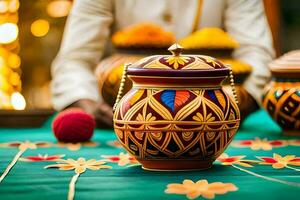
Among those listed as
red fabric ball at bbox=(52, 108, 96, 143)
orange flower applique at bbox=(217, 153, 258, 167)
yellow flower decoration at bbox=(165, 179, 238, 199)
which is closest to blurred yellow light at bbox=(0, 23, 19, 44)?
red fabric ball at bbox=(52, 108, 96, 143)

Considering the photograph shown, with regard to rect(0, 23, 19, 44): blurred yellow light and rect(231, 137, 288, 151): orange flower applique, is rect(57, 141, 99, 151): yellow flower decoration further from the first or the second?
rect(0, 23, 19, 44): blurred yellow light

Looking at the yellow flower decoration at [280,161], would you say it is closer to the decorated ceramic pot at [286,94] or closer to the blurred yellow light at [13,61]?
the decorated ceramic pot at [286,94]

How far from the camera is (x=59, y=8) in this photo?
4.11 m

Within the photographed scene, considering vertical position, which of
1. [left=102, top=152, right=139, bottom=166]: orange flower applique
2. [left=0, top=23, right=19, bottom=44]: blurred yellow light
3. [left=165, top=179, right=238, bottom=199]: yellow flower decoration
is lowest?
[left=102, top=152, right=139, bottom=166]: orange flower applique

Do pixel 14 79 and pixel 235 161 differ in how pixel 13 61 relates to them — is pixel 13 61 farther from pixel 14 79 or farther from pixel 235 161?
pixel 235 161

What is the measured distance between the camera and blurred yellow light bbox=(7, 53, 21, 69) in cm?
396

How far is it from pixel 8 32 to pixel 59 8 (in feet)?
1.15

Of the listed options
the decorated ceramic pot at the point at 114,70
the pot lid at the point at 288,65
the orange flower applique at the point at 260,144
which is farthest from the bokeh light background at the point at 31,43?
the orange flower applique at the point at 260,144

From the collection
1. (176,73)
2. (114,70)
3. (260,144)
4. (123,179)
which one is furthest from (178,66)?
(114,70)

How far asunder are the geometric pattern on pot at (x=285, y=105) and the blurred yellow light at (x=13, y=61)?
2179 mm

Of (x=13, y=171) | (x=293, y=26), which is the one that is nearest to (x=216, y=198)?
(x=13, y=171)

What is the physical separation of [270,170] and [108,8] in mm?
1613

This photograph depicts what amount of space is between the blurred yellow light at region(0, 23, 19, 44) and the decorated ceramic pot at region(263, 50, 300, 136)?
6.97 ft

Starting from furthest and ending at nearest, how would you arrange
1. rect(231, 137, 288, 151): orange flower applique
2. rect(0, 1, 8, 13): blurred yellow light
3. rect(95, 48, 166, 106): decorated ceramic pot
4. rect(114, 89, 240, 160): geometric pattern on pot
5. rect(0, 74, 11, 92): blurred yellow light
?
1. rect(0, 1, 8, 13): blurred yellow light
2. rect(0, 74, 11, 92): blurred yellow light
3. rect(95, 48, 166, 106): decorated ceramic pot
4. rect(231, 137, 288, 151): orange flower applique
5. rect(114, 89, 240, 160): geometric pattern on pot
